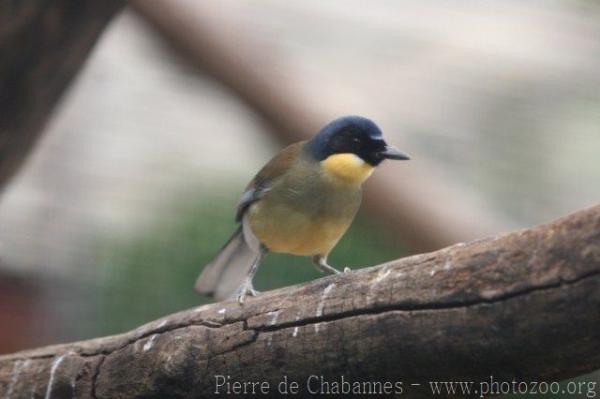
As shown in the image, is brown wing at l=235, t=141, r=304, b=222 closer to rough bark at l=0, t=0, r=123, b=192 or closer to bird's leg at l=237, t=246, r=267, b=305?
bird's leg at l=237, t=246, r=267, b=305

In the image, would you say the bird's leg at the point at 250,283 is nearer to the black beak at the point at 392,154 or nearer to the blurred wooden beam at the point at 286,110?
the black beak at the point at 392,154

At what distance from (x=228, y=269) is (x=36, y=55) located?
0.75 metres

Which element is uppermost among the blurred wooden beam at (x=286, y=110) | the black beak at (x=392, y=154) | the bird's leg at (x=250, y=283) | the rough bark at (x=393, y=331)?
the blurred wooden beam at (x=286, y=110)

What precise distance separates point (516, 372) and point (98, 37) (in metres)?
1.64

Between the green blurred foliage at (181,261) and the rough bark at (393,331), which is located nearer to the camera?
the rough bark at (393,331)

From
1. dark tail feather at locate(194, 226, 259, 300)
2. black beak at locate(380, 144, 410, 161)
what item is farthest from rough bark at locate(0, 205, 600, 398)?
black beak at locate(380, 144, 410, 161)

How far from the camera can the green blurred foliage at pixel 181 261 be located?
3.48 meters

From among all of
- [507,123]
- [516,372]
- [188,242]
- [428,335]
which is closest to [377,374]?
[428,335]

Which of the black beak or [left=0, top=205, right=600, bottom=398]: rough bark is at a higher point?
the black beak

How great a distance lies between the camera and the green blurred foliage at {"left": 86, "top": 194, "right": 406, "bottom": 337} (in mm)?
3477

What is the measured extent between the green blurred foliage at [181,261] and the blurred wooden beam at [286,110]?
184 millimetres

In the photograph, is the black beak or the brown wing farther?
the brown wing

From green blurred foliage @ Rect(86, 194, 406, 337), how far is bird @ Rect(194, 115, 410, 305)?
626 mm

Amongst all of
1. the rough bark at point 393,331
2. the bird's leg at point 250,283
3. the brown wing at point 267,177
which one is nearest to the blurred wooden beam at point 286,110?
the brown wing at point 267,177
